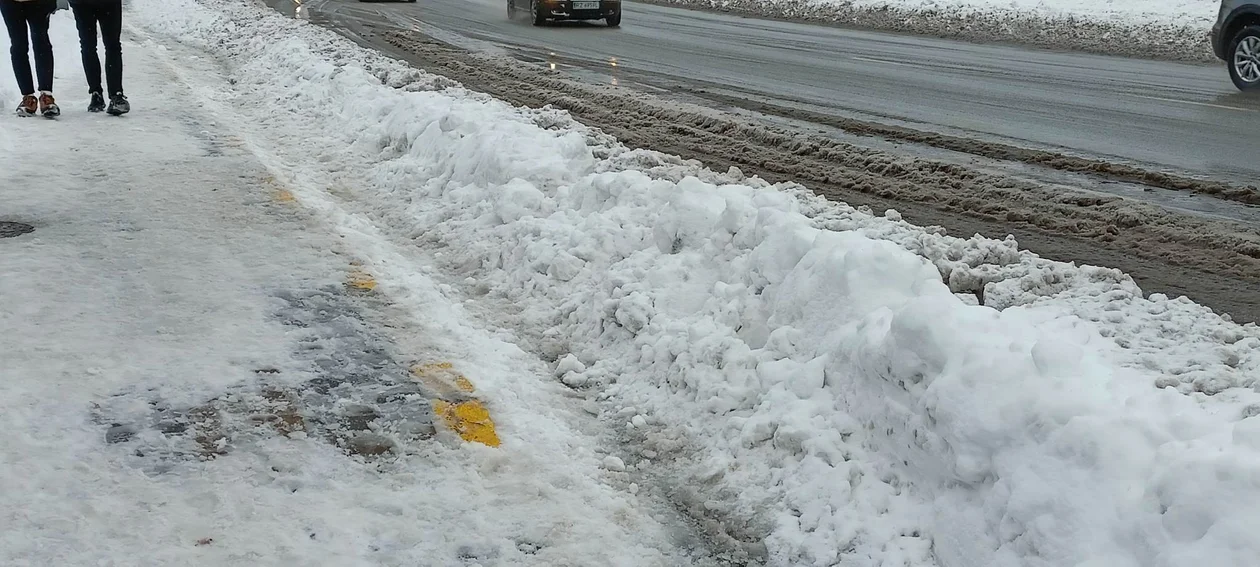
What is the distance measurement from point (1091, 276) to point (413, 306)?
119 inches

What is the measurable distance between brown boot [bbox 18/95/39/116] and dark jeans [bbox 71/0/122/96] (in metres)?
0.47

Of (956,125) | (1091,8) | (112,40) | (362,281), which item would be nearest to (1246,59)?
(956,125)

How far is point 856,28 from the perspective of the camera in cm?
2066

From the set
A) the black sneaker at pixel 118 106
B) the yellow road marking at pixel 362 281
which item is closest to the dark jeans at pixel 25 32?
the black sneaker at pixel 118 106

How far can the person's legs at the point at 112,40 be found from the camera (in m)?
8.28

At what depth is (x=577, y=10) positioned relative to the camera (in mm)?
19922

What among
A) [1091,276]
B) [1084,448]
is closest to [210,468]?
[1084,448]

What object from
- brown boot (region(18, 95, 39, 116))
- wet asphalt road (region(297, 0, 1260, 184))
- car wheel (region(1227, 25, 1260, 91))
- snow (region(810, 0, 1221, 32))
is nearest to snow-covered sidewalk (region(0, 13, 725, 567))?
brown boot (region(18, 95, 39, 116))

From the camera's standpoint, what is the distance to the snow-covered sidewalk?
112 inches

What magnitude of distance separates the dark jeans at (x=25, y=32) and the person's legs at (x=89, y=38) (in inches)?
8.1

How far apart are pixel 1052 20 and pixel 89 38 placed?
55.6 feet

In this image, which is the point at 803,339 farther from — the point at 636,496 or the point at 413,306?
the point at 413,306

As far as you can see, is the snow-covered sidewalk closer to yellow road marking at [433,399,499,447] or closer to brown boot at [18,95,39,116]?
yellow road marking at [433,399,499,447]

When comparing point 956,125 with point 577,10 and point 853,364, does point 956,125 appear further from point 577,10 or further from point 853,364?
point 577,10
